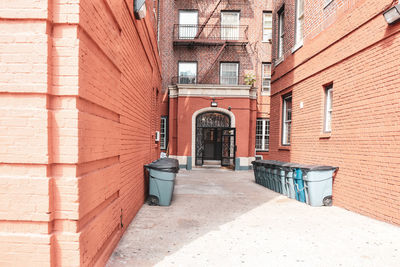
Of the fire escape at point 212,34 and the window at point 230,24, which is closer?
the fire escape at point 212,34

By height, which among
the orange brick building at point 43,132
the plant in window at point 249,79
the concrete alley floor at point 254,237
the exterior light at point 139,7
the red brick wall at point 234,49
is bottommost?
the concrete alley floor at point 254,237

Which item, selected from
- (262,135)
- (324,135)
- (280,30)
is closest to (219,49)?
(280,30)

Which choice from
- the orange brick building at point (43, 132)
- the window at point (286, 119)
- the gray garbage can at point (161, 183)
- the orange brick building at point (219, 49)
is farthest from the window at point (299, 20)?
the orange brick building at point (43, 132)

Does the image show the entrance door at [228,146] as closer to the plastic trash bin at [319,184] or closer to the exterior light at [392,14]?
the plastic trash bin at [319,184]

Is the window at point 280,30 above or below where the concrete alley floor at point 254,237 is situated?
above

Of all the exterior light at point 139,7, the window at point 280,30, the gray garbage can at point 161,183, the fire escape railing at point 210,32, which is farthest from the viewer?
the fire escape railing at point 210,32

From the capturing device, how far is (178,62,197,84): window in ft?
55.2

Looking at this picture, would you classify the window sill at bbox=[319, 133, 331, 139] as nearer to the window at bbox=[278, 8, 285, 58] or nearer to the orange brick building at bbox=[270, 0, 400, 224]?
the orange brick building at bbox=[270, 0, 400, 224]

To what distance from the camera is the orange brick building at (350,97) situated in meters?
4.92

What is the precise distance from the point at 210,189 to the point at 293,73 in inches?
210

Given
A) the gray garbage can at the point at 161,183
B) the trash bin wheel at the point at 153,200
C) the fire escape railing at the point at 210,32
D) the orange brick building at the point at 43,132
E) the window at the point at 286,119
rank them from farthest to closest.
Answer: the fire escape railing at the point at 210,32, the window at the point at 286,119, the trash bin wheel at the point at 153,200, the gray garbage can at the point at 161,183, the orange brick building at the point at 43,132

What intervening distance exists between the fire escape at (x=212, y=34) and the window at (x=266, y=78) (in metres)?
2.16

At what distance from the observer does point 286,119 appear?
1001cm

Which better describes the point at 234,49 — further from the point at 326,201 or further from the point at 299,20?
the point at 326,201
